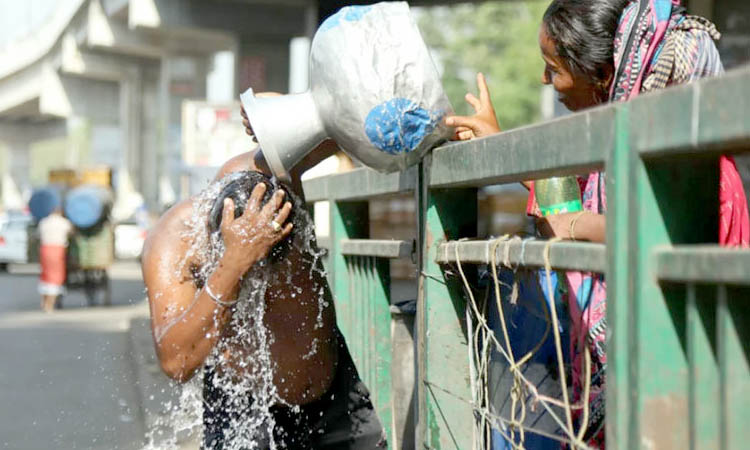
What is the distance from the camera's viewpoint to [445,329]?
2654 millimetres

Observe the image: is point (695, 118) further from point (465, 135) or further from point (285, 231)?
point (285, 231)

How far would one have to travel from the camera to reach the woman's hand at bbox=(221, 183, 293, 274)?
2.84 metres

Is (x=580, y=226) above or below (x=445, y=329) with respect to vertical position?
above

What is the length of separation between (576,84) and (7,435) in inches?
189

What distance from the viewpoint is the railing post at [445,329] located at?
2.63 meters

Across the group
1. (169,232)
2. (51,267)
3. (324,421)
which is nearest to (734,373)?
(324,421)

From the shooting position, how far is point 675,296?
156cm

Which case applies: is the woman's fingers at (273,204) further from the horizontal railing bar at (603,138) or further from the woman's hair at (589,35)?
the woman's hair at (589,35)

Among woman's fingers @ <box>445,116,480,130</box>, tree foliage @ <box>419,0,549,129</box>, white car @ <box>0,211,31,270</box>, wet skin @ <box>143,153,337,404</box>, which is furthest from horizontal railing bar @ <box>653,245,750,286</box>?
tree foliage @ <box>419,0,549,129</box>

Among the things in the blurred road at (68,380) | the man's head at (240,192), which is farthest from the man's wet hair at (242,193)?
the blurred road at (68,380)

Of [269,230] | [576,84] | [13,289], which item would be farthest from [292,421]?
[13,289]

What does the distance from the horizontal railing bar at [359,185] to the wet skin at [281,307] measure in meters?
0.32

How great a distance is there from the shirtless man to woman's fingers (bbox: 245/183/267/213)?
0.21 meters

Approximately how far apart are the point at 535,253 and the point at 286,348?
144 centimetres
